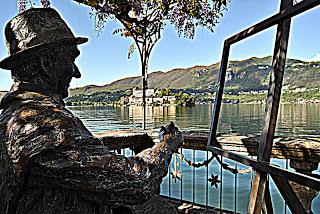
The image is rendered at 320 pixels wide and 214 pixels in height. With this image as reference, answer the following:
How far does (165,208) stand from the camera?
2061 mm

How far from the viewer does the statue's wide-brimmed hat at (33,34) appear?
1.61 metres

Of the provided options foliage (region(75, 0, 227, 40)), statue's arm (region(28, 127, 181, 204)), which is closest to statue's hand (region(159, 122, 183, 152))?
statue's arm (region(28, 127, 181, 204))

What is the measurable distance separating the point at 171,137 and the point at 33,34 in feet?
2.56

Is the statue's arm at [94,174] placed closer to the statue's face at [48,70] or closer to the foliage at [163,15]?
the statue's face at [48,70]

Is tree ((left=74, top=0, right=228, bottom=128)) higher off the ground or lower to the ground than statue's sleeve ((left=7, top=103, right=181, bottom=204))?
higher

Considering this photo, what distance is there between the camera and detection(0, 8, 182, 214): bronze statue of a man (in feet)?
4.58

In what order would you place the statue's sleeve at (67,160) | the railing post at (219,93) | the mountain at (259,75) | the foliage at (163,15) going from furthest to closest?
the foliage at (163,15)
the railing post at (219,93)
the mountain at (259,75)
the statue's sleeve at (67,160)

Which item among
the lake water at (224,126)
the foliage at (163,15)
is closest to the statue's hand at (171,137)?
the lake water at (224,126)

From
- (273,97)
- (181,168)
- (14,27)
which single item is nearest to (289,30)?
(273,97)

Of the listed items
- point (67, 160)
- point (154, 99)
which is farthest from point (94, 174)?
point (154, 99)

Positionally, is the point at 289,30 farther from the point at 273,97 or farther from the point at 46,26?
the point at 46,26

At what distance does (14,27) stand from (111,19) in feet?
7.71

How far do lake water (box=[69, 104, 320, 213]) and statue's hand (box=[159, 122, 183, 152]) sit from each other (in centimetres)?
40

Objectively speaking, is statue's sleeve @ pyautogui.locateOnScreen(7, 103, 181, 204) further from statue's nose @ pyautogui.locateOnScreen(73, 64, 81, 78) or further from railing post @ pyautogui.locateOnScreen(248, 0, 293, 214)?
railing post @ pyautogui.locateOnScreen(248, 0, 293, 214)
